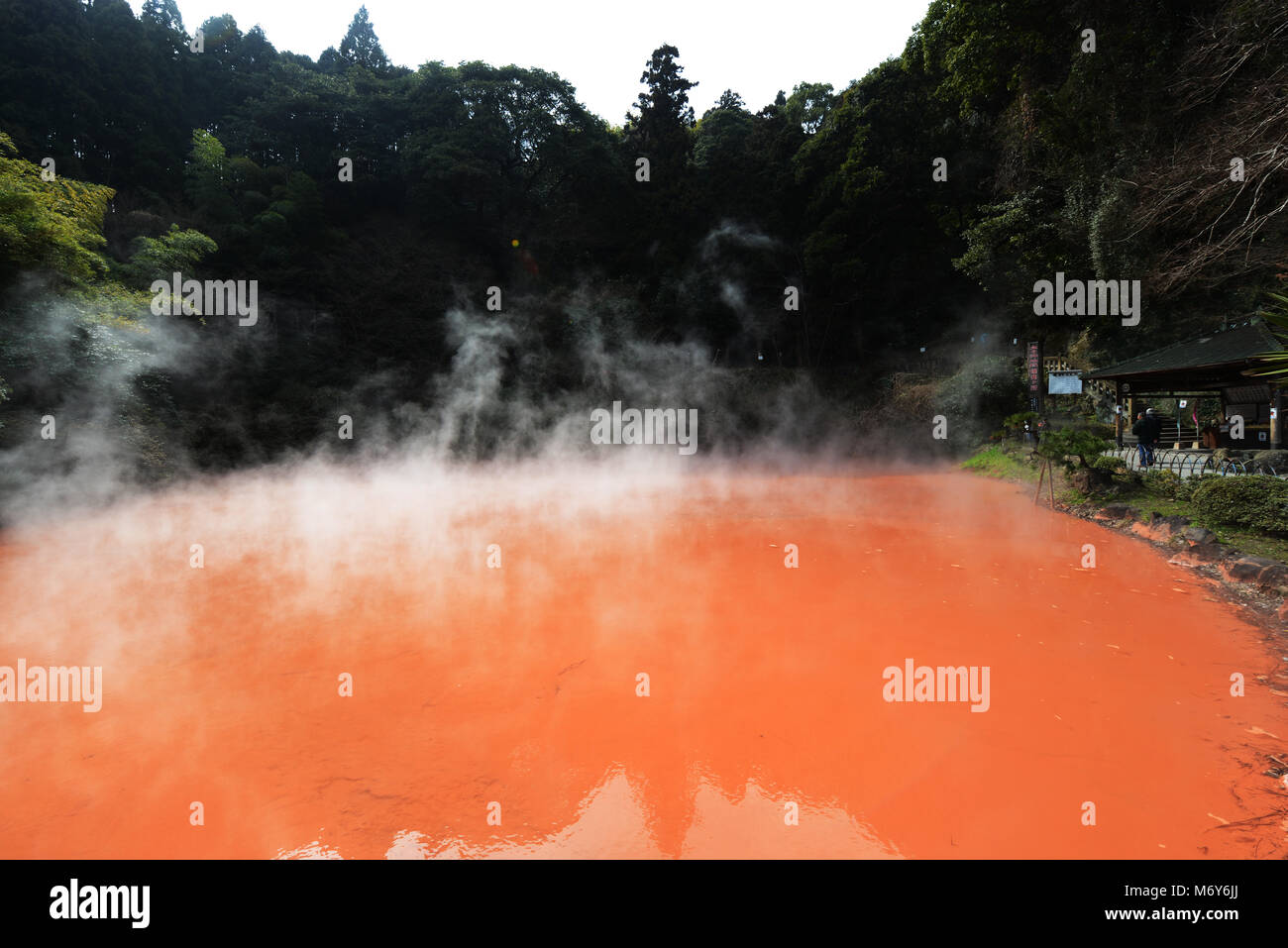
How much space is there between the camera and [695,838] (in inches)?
107

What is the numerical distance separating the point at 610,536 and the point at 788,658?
401 cm

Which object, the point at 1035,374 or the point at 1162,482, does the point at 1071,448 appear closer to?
the point at 1162,482

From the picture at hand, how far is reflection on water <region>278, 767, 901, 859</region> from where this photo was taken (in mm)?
2613

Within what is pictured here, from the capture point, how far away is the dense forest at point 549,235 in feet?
35.0

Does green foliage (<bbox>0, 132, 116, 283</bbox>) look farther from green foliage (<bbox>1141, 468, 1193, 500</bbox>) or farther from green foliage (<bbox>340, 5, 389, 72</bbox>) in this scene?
green foliage (<bbox>340, 5, 389, 72</bbox>)

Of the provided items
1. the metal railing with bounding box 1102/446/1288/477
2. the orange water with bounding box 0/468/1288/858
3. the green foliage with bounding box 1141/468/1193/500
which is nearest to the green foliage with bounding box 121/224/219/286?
the orange water with bounding box 0/468/1288/858

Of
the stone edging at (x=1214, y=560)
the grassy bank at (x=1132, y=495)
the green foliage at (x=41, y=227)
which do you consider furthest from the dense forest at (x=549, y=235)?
the stone edging at (x=1214, y=560)

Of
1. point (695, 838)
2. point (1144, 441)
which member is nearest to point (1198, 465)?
point (1144, 441)

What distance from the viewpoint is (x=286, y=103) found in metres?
22.3

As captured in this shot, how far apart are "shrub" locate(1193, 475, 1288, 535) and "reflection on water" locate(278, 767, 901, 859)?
6.69 meters

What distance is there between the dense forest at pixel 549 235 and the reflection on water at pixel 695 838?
10.3 m

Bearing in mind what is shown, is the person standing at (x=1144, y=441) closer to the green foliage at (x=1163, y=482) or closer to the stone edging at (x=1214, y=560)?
the green foliage at (x=1163, y=482)

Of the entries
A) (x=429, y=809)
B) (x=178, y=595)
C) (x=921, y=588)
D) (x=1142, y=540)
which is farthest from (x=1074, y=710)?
(x=178, y=595)

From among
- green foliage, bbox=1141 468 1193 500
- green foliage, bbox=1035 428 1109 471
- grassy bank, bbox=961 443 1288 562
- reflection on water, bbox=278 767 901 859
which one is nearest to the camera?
reflection on water, bbox=278 767 901 859
